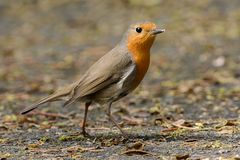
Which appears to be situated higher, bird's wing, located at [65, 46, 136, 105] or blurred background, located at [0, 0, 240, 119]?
blurred background, located at [0, 0, 240, 119]

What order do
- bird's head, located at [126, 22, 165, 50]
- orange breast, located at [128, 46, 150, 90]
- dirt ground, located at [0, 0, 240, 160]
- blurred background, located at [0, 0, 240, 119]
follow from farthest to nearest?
blurred background, located at [0, 0, 240, 119] < bird's head, located at [126, 22, 165, 50] < orange breast, located at [128, 46, 150, 90] < dirt ground, located at [0, 0, 240, 160]

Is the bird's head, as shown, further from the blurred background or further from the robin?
the blurred background

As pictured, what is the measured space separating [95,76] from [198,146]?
1.21 meters

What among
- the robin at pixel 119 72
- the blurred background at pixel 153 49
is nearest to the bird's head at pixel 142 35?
the robin at pixel 119 72

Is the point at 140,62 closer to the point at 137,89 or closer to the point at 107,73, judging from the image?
the point at 107,73

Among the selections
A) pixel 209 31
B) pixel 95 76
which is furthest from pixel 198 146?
pixel 209 31

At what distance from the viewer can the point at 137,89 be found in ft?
31.0

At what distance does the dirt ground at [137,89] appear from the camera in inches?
227

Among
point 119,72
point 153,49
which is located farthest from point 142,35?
point 153,49

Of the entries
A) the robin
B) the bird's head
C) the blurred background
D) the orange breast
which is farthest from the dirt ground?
the bird's head

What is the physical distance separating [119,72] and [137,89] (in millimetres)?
3315

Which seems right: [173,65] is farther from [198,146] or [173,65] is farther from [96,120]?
[198,146]

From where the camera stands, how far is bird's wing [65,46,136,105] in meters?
6.12

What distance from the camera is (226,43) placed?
37.9 ft
